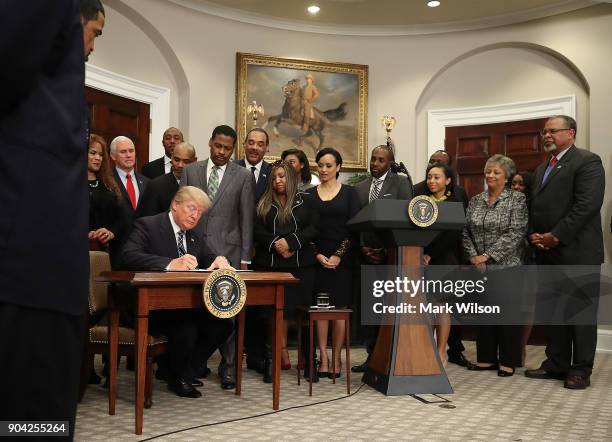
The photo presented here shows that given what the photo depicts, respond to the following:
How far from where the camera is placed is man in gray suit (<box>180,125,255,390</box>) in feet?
15.3

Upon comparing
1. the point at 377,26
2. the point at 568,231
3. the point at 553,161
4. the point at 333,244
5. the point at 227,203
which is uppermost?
the point at 377,26

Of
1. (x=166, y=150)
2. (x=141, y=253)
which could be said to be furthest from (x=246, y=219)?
(x=166, y=150)

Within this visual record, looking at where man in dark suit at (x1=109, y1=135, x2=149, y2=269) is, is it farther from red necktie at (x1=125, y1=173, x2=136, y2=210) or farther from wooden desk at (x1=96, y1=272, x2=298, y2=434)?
wooden desk at (x1=96, y1=272, x2=298, y2=434)

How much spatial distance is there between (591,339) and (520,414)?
125cm

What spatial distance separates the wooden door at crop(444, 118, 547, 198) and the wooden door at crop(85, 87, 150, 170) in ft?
13.4

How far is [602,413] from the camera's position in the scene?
12.6ft

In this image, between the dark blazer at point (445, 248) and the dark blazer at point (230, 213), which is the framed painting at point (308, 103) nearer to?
the dark blazer at point (445, 248)

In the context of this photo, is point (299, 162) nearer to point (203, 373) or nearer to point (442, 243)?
point (442, 243)

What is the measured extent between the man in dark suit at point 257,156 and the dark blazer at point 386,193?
82cm

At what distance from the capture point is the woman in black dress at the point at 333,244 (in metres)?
4.95

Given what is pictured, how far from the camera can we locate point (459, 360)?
223 inches

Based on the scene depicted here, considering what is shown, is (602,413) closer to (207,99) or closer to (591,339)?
(591,339)

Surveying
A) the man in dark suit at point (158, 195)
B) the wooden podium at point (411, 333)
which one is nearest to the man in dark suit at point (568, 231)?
the wooden podium at point (411, 333)

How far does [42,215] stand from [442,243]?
450cm
